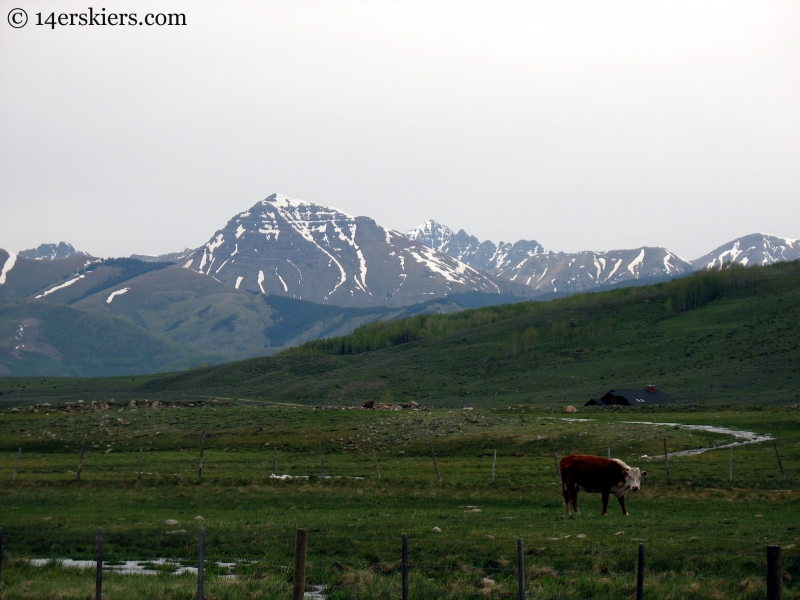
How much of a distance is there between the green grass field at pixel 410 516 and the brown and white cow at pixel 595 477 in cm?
71

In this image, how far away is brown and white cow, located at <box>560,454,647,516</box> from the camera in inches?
1042

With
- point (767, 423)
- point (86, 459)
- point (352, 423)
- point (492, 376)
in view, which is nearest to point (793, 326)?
point (492, 376)

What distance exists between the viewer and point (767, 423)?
216ft

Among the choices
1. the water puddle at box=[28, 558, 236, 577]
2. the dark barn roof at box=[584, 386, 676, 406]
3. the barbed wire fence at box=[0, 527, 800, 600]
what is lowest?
the water puddle at box=[28, 558, 236, 577]

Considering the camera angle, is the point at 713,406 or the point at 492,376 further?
the point at 492,376

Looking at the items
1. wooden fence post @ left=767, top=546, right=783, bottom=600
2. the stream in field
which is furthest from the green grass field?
wooden fence post @ left=767, top=546, right=783, bottom=600

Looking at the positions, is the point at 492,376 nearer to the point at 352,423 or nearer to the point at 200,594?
the point at 352,423

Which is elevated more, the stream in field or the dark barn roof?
the dark barn roof

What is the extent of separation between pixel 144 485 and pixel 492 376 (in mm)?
142266

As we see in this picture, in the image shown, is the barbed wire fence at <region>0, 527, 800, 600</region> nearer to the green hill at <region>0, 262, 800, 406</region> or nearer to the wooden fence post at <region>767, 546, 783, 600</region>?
the wooden fence post at <region>767, 546, 783, 600</region>

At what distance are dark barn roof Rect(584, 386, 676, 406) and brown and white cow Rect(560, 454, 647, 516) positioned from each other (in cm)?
8367

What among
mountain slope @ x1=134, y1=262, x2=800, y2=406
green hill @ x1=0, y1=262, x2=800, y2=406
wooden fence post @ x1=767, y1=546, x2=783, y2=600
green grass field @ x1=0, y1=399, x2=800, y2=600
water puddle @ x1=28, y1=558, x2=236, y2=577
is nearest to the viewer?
wooden fence post @ x1=767, y1=546, x2=783, y2=600

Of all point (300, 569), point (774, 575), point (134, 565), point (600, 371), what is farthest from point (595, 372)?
point (774, 575)

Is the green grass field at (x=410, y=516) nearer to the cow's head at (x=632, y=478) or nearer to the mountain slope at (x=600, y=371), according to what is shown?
the cow's head at (x=632, y=478)
